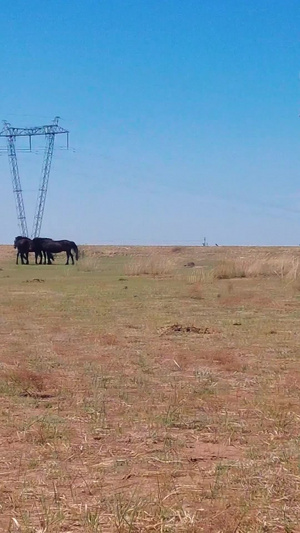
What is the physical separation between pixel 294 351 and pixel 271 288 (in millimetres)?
15294

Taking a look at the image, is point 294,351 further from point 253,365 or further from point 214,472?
point 214,472

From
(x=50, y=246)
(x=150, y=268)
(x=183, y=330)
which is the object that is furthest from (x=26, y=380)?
(x=50, y=246)

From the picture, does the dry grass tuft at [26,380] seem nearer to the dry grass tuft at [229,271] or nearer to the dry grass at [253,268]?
the dry grass at [253,268]

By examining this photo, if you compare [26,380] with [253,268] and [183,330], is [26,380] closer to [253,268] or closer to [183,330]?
[183,330]

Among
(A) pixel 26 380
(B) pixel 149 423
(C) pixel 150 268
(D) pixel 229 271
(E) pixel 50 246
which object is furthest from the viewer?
(E) pixel 50 246

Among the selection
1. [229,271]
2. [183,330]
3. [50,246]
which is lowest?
[183,330]

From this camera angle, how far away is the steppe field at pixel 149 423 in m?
5.67

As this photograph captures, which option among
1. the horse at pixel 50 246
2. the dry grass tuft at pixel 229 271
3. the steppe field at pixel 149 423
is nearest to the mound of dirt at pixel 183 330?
the steppe field at pixel 149 423

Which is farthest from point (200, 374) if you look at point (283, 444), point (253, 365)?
point (283, 444)

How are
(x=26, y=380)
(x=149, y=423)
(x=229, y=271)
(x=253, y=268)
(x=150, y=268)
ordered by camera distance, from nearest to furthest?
(x=149, y=423) < (x=26, y=380) < (x=229, y=271) < (x=253, y=268) < (x=150, y=268)

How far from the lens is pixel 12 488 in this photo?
20.3 ft

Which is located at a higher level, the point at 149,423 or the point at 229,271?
the point at 229,271

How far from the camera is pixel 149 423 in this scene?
8.36 m

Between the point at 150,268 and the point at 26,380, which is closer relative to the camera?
the point at 26,380
